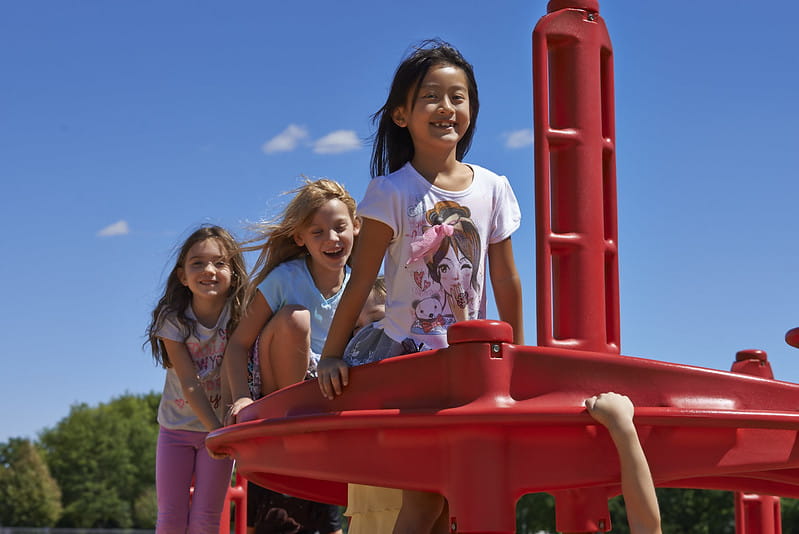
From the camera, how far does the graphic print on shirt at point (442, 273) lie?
382 cm

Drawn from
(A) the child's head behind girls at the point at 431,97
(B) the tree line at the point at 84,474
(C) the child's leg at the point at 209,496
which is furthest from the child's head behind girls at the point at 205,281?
(B) the tree line at the point at 84,474

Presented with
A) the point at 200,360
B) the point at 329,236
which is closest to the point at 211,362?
the point at 200,360

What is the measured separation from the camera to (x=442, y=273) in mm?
3836

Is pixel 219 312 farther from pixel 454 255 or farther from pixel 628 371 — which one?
pixel 628 371

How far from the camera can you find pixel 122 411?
3201 inches

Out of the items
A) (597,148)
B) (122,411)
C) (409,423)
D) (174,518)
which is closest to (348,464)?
(409,423)

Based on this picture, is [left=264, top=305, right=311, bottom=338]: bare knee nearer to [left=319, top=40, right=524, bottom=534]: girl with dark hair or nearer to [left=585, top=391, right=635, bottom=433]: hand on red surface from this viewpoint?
[left=319, top=40, right=524, bottom=534]: girl with dark hair

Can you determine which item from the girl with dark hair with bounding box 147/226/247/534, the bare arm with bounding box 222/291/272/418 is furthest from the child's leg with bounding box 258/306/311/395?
the girl with dark hair with bounding box 147/226/247/534

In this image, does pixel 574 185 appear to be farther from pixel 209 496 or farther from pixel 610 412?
pixel 209 496

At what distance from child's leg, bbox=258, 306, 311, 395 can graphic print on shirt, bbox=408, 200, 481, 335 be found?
0.98 metres

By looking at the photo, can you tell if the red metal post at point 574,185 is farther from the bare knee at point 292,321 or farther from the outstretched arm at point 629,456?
the bare knee at point 292,321

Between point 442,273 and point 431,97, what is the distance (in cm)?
73

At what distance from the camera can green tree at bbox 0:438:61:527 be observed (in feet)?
230

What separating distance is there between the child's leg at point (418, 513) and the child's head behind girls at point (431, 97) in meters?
1.42
